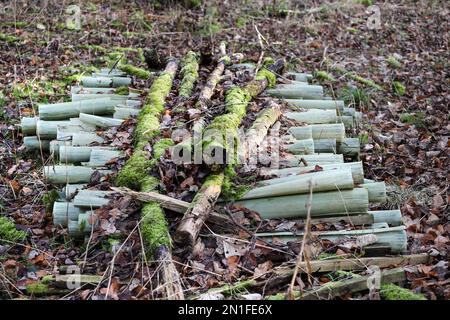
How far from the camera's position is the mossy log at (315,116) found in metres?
6.69

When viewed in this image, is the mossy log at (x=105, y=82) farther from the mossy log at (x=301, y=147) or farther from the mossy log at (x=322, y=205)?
the mossy log at (x=322, y=205)

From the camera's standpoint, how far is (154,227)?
437 centimetres

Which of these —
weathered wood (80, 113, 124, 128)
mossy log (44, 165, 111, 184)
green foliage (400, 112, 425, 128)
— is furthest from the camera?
green foliage (400, 112, 425, 128)

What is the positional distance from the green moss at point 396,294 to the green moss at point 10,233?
3331mm

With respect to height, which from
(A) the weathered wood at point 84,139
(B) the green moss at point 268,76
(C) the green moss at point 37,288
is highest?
(B) the green moss at point 268,76

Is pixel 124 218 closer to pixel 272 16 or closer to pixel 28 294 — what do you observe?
pixel 28 294

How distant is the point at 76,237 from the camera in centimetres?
482

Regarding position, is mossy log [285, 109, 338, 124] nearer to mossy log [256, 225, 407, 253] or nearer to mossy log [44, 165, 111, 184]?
mossy log [256, 225, 407, 253]

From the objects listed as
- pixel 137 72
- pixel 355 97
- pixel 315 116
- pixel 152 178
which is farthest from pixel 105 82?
pixel 355 97

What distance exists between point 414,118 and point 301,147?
2.83 m

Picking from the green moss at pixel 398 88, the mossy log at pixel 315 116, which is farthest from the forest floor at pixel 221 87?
the mossy log at pixel 315 116

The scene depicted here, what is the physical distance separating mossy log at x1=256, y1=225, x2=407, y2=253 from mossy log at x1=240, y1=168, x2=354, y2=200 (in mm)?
421

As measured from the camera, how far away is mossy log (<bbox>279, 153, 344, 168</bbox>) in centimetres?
536

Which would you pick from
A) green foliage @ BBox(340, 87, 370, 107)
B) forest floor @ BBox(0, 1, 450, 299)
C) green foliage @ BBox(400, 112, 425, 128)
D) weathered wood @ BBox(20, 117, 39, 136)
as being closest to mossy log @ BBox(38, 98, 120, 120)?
weathered wood @ BBox(20, 117, 39, 136)
